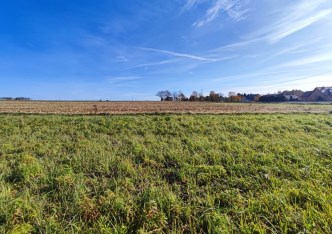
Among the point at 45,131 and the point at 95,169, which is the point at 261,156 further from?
the point at 45,131

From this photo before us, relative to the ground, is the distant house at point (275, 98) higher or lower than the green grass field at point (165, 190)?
higher

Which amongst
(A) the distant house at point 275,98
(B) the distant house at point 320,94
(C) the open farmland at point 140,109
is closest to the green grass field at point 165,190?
(C) the open farmland at point 140,109

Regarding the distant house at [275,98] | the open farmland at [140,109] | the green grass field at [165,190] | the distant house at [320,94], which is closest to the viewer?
the green grass field at [165,190]

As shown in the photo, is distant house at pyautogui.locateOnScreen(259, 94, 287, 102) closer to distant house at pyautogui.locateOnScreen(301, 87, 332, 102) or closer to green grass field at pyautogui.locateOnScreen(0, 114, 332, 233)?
distant house at pyautogui.locateOnScreen(301, 87, 332, 102)

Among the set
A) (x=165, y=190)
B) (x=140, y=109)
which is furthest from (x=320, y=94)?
(x=165, y=190)

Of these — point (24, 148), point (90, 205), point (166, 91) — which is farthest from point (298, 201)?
point (166, 91)

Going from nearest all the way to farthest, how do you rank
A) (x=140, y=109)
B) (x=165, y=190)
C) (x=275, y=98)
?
(x=165, y=190) < (x=140, y=109) < (x=275, y=98)

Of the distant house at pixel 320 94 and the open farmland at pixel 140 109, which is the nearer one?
the open farmland at pixel 140 109

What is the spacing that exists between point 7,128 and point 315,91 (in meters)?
150

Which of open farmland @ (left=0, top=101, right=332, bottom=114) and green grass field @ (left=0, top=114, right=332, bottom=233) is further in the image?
open farmland @ (left=0, top=101, right=332, bottom=114)

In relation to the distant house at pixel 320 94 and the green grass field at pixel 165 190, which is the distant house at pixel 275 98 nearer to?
the distant house at pixel 320 94

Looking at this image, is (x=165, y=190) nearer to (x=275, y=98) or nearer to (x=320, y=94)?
(x=275, y=98)

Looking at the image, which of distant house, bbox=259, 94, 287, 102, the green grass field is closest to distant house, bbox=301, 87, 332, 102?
distant house, bbox=259, 94, 287, 102

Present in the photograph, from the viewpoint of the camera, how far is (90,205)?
3.47 meters
